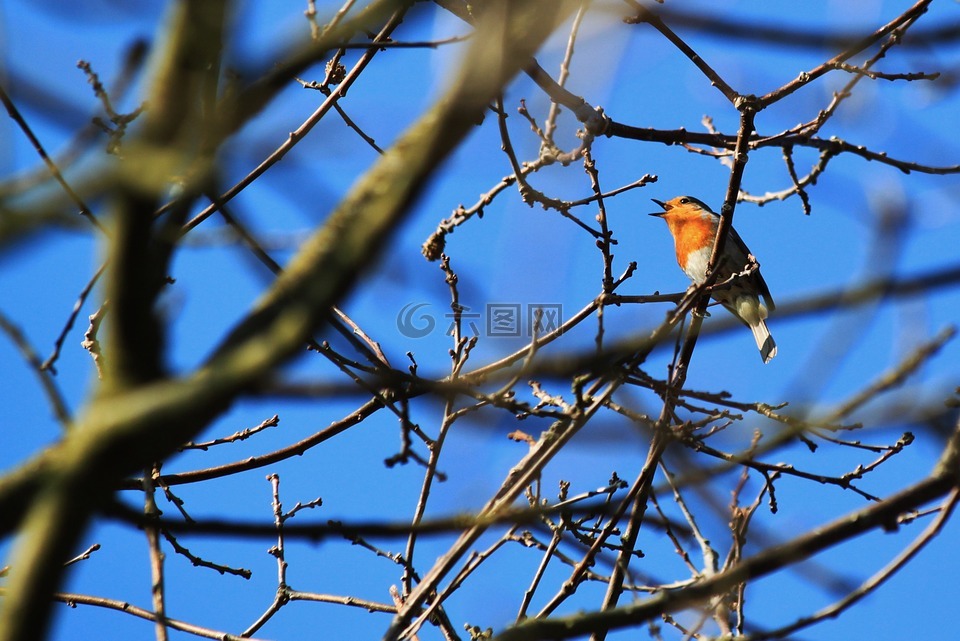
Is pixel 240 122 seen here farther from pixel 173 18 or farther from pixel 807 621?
pixel 807 621

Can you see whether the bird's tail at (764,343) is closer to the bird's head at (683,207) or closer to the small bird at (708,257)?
the small bird at (708,257)

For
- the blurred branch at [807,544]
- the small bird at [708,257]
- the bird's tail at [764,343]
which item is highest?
the small bird at [708,257]

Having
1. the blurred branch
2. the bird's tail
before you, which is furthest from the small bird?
the blurred branch

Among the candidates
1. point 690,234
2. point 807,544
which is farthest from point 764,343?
Result: point 807,544

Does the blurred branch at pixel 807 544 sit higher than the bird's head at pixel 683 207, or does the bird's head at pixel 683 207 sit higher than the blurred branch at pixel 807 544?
the bird's head at pixel 683 207

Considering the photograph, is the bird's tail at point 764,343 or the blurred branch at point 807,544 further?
the bird's tail at point 764,343

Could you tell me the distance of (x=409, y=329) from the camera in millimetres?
4754

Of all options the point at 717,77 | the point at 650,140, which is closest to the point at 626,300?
the point at 650,140

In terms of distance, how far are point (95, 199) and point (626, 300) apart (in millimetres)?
2614

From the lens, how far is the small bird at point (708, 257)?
24.4 feet

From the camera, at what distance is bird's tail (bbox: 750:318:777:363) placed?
7477mm

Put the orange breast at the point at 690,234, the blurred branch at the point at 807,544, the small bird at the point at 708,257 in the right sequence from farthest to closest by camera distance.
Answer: the orange breast at the point at 690,234 → the small bird at the point at 708,257 → the blurred branch at the point at 807,544

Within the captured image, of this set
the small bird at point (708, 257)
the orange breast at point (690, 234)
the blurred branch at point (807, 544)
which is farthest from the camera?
the orange breast at point (690, 234)

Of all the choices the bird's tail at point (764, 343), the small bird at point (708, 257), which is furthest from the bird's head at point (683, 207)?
the bird's tail at point (764, 343)
